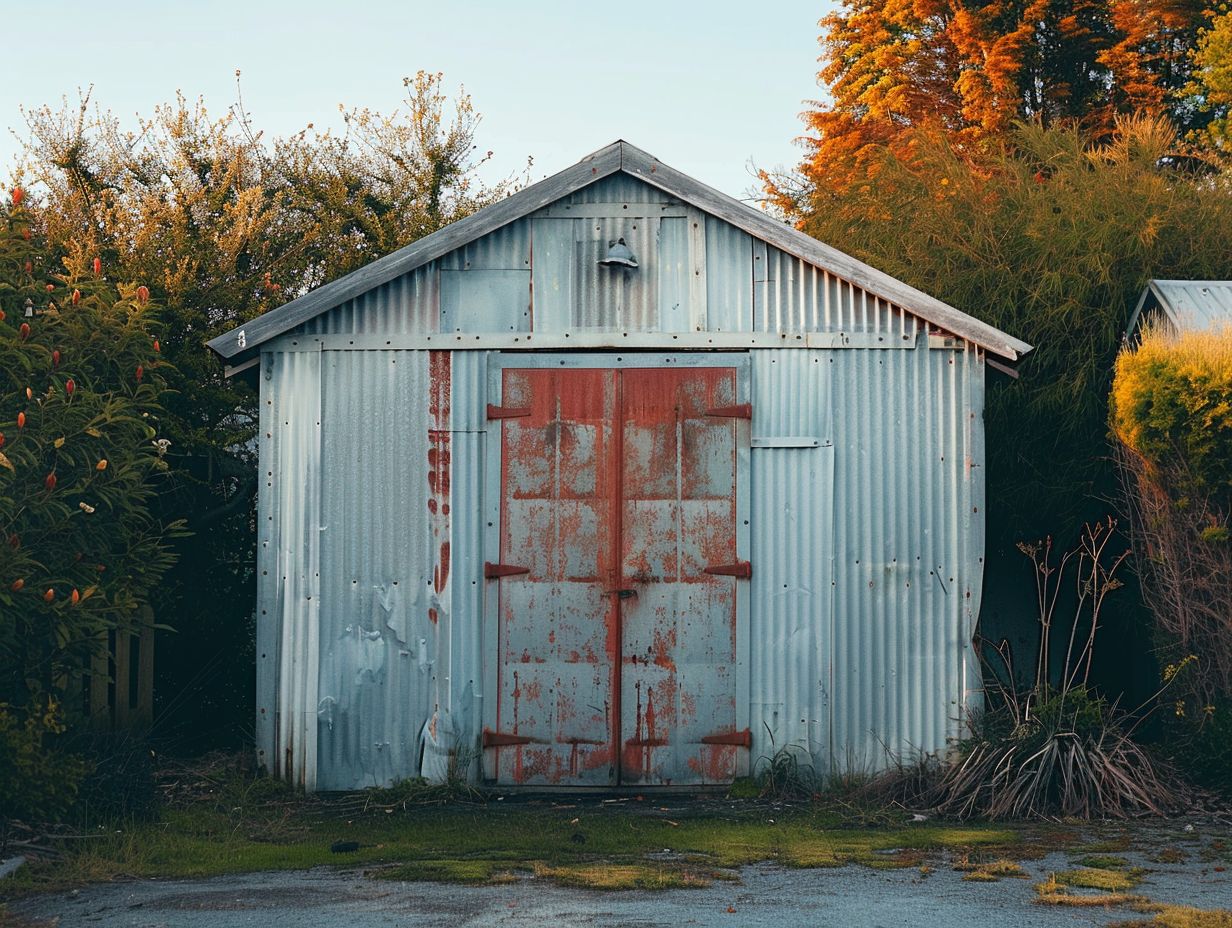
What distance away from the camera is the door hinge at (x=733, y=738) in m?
9.02

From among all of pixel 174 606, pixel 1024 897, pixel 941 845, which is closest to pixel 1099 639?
pixel 941 845

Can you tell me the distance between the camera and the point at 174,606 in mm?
10844

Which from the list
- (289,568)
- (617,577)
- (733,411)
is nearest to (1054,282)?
(733,411)

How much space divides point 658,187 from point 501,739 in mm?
3770

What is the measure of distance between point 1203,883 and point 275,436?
6085mm

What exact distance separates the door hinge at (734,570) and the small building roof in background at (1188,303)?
138 inches

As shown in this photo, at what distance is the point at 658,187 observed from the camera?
30.0 ft

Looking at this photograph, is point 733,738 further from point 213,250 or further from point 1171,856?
point 213,250

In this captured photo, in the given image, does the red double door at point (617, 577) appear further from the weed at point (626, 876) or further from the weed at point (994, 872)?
the weed at point (994, 872)

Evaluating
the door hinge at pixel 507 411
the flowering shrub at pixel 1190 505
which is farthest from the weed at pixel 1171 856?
the door hinge at pixel 507 411

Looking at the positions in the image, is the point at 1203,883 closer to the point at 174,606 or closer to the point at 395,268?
the point at 395,268

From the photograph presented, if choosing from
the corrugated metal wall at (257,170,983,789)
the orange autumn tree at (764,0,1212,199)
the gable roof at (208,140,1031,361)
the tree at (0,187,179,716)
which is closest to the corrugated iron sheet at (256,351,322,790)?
the corrugated metal wall at (257,170,983,789)

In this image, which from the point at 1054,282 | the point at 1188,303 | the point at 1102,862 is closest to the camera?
the point at 1102,862

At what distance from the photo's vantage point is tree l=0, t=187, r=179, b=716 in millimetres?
7938
